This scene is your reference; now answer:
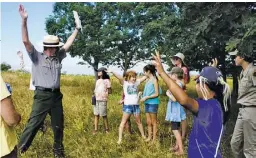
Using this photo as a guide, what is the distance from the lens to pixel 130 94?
7.11 meters

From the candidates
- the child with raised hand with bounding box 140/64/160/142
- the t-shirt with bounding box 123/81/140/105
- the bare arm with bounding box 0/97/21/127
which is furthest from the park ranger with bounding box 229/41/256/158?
the bare arm with bounding box 0/97/21/127

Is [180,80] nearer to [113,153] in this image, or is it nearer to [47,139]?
[113,153]

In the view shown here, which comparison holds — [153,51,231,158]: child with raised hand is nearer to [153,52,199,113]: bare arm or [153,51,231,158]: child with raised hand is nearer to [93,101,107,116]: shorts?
[153,52,199,113]: bare arm

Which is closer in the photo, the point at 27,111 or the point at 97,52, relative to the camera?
the point at 27,111

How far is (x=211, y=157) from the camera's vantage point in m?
3.06

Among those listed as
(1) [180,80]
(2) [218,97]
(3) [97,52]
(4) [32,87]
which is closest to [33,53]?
(4) [32,87]

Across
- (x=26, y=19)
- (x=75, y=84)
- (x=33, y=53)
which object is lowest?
(x=75, y=84)

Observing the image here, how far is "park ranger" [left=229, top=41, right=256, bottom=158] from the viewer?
17.5 ft

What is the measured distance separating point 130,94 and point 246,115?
231 centimetres

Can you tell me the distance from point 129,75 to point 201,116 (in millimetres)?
4239

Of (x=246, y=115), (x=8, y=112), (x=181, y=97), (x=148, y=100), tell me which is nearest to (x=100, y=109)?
(x=148, y=100)

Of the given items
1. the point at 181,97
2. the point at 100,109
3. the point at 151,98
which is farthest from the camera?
the point at 100,109

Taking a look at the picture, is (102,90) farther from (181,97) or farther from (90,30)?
(90,30)

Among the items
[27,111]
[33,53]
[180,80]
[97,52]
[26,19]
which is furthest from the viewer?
[97,52]
